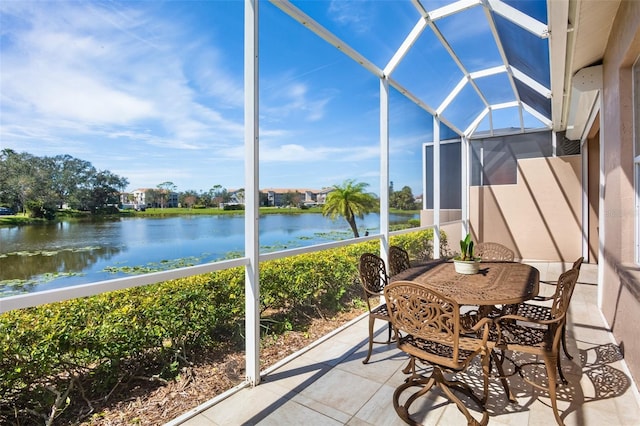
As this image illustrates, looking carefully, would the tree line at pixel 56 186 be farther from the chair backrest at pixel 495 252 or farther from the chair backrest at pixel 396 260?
the chair backrest at pixel 495 252

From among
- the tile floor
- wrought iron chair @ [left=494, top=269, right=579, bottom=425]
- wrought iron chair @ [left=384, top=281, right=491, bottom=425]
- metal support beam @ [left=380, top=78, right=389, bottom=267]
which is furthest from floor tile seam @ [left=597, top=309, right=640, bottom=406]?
metal support beam @ [left=380, top=78, right=389, bottom=267]

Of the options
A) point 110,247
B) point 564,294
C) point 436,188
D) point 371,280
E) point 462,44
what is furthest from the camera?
point 436,188

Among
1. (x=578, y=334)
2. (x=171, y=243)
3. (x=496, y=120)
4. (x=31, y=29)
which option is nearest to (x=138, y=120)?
(x=31, y=29)

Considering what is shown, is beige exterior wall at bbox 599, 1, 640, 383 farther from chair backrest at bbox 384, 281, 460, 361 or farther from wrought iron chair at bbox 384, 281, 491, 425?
chair backrest at bbox 384, 281, 460, 361

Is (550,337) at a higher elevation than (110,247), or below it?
below

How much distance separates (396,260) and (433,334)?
1.88m

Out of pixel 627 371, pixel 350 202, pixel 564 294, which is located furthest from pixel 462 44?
pixel 627 371

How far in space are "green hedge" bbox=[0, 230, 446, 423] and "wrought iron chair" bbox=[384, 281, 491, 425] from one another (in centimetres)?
150

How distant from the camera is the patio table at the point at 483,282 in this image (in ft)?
7.50

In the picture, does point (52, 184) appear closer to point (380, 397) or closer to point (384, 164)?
point (380, 397)

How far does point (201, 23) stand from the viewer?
2385 mm

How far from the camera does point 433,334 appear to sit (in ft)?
6.55

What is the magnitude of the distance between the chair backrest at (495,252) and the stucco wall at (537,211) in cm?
482

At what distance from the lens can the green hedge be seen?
6.04ft
